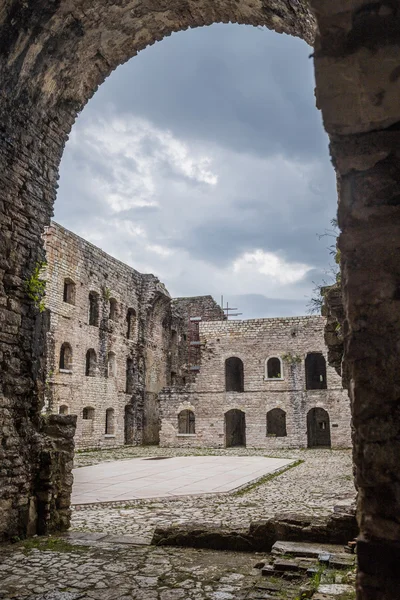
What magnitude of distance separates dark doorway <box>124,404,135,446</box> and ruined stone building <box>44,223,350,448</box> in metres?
0.05

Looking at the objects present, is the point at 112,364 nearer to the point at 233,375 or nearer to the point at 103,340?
the point at 103,340

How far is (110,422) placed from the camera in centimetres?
2311

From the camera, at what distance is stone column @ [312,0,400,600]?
1.92 meters

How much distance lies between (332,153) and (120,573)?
3.67 metres

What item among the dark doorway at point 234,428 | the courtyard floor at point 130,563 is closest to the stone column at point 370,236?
the courtyard floor at point 130,563

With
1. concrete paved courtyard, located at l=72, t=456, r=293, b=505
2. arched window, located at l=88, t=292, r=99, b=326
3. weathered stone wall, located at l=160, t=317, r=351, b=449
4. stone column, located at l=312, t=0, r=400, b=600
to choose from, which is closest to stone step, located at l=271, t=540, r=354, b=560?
stone column, located at l=312, t=0, r=400, b=600

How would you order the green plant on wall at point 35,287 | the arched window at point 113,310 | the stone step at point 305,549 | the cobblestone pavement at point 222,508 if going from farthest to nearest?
the arched window at point 113,310
the cobblestone pavement at point 222,508
the green plant on wall at point 35,287
the stone step at point 305,549

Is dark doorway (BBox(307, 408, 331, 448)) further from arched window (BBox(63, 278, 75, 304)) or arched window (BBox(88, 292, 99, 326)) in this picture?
arched window (BBox(63, 278, 75, 304))

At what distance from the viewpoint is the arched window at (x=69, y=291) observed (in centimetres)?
2102

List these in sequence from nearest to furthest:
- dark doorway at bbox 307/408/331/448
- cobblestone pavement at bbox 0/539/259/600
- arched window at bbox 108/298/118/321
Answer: cobblestone pavement at bbox 0/539/259/600 < arched window at bbox 108/298/118/321 < dark doorway at bbox 307/408/331/448

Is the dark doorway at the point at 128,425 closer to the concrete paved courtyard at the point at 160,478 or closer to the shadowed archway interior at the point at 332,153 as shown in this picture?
the concrete paved courtyard at the point at 160,478

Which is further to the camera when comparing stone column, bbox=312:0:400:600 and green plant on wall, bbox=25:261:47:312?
green plant on wall, bbox=25:261:47:312

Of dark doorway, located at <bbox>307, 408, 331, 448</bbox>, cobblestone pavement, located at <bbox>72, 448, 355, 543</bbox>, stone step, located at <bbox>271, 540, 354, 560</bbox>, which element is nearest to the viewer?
stone step, located at <bbox>271, 540, 354, 560</bbox>

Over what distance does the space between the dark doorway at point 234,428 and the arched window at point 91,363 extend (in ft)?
24.7
